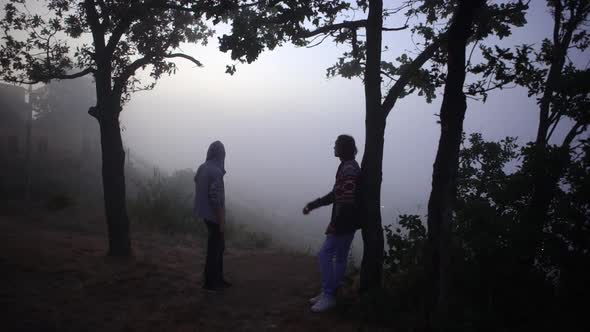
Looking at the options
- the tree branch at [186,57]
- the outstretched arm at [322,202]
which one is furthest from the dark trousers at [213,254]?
the tree branch at [186,57]

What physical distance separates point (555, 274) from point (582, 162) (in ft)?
5.32

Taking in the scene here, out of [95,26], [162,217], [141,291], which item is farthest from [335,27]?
[162,217]

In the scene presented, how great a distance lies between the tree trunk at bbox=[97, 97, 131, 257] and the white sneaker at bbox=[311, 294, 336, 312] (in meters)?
4.60

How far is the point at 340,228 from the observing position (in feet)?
16.6

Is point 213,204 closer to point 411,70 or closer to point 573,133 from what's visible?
point 411,70

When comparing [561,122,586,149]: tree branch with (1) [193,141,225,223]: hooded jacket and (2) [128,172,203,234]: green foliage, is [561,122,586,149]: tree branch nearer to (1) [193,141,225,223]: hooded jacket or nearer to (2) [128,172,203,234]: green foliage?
(1) [193,141,225,223]: hooded jacket

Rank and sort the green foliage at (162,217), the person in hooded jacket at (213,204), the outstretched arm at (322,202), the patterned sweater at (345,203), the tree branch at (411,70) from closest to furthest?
the patterned sweater at (345,203) → the tree branch at (411,70) → the outstretched arm at (322,202) → the person in hooded jacket at (213,204) → the green foliage at (162,217)

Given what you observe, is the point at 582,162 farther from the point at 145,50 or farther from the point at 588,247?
the point at 145,50

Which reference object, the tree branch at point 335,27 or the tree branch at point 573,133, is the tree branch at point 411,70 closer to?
the tree branch at point 335,27

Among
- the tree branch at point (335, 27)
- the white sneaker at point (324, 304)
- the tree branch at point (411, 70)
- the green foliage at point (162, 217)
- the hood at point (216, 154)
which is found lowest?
the white sneaker at point (324, 304)

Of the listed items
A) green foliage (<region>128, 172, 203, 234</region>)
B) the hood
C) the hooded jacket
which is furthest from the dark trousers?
green foliage (<region>128, 172, 203, 234</region>)

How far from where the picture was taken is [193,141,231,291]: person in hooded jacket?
589 centimetres

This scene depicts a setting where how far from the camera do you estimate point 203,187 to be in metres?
5.96

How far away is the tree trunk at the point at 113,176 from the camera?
25.7ft
